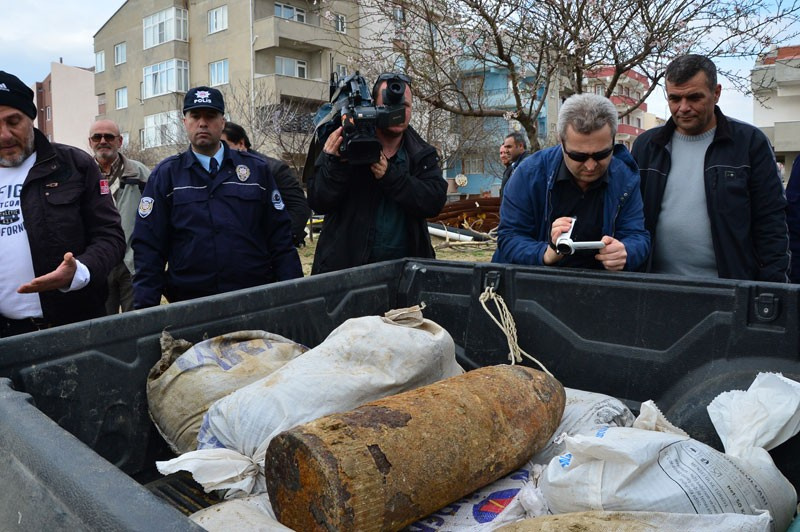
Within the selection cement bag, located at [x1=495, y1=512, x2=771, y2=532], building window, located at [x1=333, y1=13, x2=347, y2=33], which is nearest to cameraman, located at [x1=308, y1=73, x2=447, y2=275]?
cement bag, located at [x1=495, y1=512, x2=771, y2=532]

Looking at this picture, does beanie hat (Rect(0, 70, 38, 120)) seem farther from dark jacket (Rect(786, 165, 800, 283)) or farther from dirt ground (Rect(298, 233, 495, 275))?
dirt ground (Rect(298, 233, 495, 275))

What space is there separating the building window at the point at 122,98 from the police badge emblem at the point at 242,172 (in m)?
35.7

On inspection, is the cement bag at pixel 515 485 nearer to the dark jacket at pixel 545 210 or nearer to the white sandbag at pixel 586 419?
the white sandbag at pixel 586 419

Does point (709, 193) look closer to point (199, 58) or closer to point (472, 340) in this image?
point (472, 340)

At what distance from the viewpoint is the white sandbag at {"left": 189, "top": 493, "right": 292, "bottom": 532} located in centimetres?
150

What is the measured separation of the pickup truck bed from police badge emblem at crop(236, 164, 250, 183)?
905 millimetres

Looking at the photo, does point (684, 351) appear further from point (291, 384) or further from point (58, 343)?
point (58, 343)

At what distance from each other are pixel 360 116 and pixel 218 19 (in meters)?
31.7

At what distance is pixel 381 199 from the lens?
10.9 feet

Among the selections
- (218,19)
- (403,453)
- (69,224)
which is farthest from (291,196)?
(218,19)

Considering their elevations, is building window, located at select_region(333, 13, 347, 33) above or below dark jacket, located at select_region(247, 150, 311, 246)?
above

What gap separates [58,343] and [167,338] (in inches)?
12.8

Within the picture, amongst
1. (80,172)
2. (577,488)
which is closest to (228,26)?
(80,172)

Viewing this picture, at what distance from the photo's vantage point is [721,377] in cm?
207
